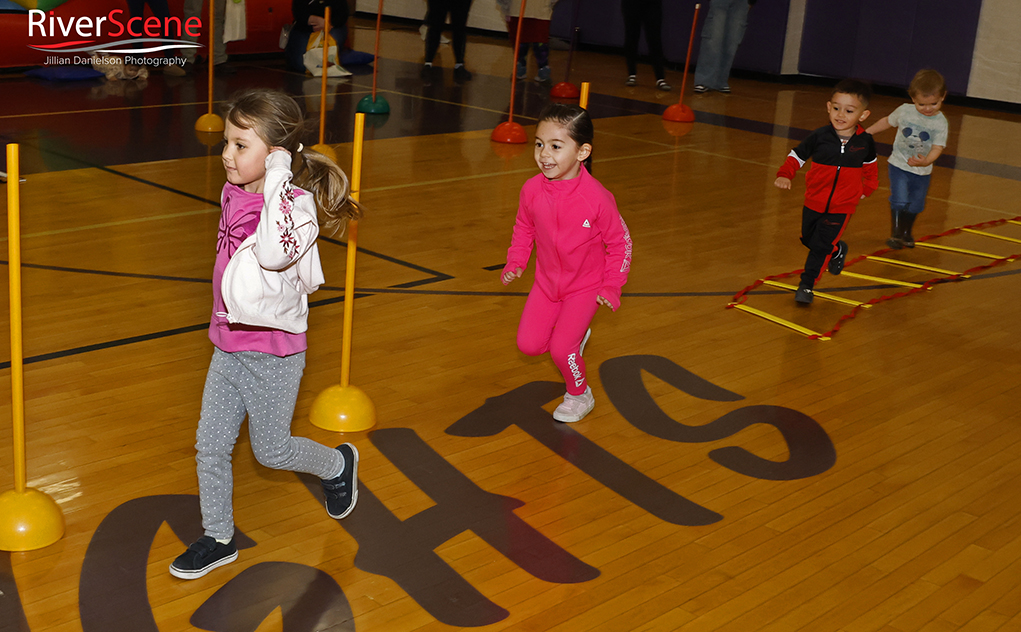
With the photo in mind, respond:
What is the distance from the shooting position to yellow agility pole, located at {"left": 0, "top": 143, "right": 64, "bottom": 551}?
8.89 feet

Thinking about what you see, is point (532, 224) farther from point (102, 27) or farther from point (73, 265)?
point (102, 27)

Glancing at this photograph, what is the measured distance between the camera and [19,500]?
285cm

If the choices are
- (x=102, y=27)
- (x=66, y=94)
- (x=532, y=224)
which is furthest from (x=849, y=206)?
(x=102, y=27)

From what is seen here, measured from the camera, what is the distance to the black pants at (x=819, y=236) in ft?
17.6

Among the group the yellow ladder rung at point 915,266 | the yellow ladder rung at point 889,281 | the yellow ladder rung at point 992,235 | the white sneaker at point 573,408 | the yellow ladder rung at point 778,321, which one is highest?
the yellow ladder rung at point 992,235

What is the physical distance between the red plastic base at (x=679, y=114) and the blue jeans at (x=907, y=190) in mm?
4601

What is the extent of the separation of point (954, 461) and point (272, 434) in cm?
252

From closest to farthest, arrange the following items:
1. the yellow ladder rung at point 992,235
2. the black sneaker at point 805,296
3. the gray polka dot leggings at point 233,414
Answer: the gray polka dot leggings at point 233,414
the black sneaker at point 805,296
the yellow ladder rung at point 992,235

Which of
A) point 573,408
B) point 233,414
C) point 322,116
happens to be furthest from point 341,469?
point 322,116

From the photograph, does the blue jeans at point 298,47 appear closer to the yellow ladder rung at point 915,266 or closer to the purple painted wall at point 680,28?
the purple painted wall at point 680,28

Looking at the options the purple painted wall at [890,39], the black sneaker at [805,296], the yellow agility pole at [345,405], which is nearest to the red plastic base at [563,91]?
the purple painted wall at [890,39]

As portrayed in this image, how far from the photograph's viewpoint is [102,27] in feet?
38.3

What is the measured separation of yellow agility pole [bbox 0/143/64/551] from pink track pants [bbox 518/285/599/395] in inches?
69.6

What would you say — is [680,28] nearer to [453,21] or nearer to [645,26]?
[645,26]
